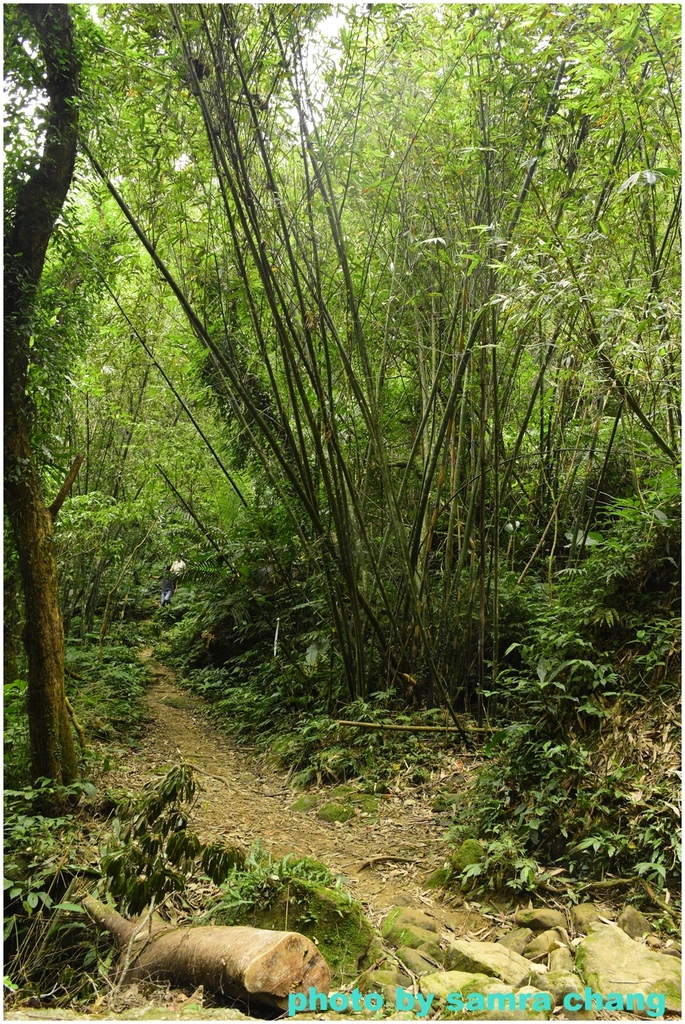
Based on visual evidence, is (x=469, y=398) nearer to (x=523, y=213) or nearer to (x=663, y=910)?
(x=523, y=213)

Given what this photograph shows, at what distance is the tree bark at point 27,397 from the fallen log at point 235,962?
4.57 feet

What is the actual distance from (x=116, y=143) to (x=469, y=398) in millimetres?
2582

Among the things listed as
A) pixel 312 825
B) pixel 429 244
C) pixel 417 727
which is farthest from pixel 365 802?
pixel 429 244

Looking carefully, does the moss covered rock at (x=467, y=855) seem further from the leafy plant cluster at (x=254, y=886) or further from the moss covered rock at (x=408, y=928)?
the leafy plant cluster at (x=254, y=886)

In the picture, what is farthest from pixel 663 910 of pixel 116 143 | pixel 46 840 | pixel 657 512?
pixel 116 143

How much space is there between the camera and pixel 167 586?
32.2 ft

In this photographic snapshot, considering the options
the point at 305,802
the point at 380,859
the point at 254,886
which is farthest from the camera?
the point at 305,802

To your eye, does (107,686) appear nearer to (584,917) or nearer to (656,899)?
(584,917)

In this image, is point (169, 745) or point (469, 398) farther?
point (169, 745)

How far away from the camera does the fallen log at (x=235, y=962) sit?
197 centimetres

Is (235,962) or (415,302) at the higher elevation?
(415,302)

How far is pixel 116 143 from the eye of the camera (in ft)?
12.6

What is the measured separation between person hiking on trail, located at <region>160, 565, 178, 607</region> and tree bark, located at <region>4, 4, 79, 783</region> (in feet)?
19.2

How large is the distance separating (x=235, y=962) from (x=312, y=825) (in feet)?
6.04
